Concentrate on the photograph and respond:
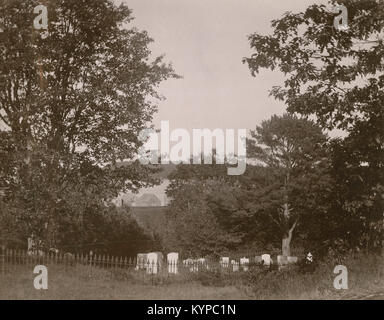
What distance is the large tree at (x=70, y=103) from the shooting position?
20188mm

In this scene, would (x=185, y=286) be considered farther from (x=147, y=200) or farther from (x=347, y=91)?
(x=147, y=200)

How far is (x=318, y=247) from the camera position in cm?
1487

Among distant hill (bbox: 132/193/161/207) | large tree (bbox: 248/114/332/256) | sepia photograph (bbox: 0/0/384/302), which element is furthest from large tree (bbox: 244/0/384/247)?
distant hill (bbox: 132/193/161/207)

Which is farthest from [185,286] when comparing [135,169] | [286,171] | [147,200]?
[147,200]

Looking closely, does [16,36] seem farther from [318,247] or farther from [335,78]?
[318,247]

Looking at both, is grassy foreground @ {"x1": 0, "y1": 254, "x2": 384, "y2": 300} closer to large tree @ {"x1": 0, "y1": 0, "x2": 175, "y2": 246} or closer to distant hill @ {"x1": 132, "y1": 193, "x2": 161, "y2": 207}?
large tree @ {"x1": 0, "y1": 0, "x2": 175, "y2": 246}

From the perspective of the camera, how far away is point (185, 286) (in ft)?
60.5

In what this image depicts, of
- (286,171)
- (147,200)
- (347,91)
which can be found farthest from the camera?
(147,200)

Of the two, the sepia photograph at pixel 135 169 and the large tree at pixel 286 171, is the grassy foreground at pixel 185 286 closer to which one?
the sepia photograph at pixel 135 169

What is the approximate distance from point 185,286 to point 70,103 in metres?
9.17
